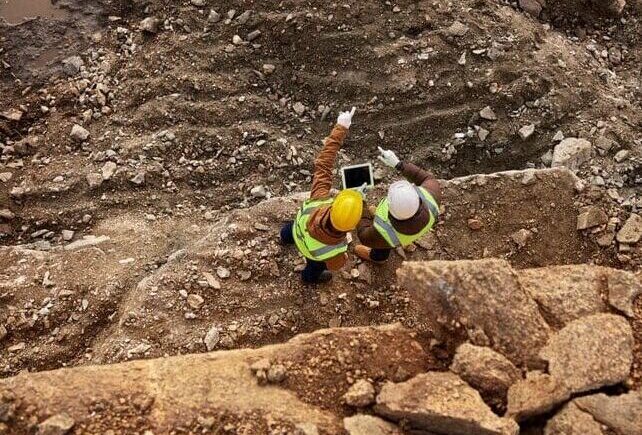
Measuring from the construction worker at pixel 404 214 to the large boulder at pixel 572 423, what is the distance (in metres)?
1.37

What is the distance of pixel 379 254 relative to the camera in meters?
4.89

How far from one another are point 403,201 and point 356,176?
2.97 feet

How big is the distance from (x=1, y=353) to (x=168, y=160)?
213cm

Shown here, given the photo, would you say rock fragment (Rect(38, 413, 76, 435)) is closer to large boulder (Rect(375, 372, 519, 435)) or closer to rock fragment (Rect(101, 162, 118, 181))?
large boulder (Rect(375, 372, 519, 435))

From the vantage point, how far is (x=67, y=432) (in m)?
3.35

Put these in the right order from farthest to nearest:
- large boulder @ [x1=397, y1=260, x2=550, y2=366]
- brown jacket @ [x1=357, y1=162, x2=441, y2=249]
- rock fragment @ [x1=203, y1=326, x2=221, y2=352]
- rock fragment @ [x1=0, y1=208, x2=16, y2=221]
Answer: rock fragment @ [x1=0, y1=208, x2=16, y2=221] → rock fragment @ [x1=203, y1=326, x2=221, y2=352] → brown jacket @ [x1=357, y1=162, x2=441, y2=249] → large boulder @ [x1=397, y1=260, x2=550, y2=366]

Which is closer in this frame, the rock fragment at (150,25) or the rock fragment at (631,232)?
the rock fragment at (631,232)

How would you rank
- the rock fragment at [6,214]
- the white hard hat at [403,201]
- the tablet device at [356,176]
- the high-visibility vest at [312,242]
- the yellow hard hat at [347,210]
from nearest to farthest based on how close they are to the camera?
the yellow hard hat at [347,210] < the white hard hat at [403,201] < the high-visibility vest at [312,242] < the tablet device at [356,176] < the rock fragment at [6,214]

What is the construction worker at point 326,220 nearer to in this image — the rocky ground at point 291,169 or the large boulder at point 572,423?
the rocky ground at point 291,169

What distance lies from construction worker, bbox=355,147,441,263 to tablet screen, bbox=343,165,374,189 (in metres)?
0.22

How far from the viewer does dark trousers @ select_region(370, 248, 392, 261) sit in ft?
15.9

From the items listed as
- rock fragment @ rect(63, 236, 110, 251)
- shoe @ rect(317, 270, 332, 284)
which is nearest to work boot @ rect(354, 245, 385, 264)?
shoe @ rect(317, 270, 332, 284)

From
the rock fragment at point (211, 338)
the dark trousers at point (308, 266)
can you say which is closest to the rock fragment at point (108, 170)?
the dark trousers at point (308, 266)

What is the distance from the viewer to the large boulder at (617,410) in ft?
10.6
